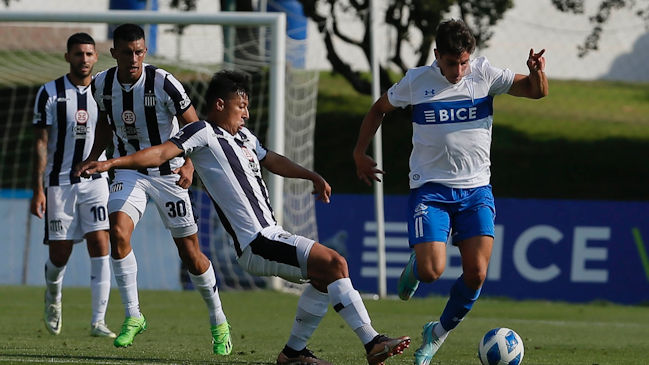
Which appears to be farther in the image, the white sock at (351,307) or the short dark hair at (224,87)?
the short dark hair at (224,87)

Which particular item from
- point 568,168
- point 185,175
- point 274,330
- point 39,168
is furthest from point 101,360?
point 568,168

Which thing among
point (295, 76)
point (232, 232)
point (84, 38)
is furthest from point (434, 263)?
point (295, 76)

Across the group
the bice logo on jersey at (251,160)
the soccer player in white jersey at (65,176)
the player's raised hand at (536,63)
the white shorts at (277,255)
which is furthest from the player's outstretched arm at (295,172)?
the soccer player in white jersey at (65,176)

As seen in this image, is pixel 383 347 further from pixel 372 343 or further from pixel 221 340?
pixel 221 340

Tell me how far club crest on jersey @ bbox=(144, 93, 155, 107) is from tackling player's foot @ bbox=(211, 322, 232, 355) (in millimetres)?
1663

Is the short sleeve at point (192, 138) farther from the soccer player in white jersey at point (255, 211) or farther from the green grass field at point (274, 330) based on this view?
the green grass field at point (274, 330)

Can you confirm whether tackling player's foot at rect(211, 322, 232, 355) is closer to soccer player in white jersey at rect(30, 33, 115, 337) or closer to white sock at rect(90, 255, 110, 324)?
white sock at rect(90, 255, 110, 324)

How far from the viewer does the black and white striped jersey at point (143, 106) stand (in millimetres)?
8398

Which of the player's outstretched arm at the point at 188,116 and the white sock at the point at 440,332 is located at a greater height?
the player's outstretched arm at the point at 188,116

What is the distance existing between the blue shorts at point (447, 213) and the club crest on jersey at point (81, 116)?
3.59 meters

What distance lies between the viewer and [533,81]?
24.3 feet

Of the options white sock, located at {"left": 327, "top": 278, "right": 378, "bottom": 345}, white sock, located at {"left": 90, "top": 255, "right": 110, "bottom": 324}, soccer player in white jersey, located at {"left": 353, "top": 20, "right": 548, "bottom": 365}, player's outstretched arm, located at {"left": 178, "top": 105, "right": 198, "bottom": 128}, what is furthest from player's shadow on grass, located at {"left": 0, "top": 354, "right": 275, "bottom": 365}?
white sock, located at {"left": 90, "top": 255, "right": 110, "bottom": 324}

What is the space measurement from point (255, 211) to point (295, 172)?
0.39m

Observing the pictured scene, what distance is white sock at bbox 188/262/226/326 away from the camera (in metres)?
8.19
